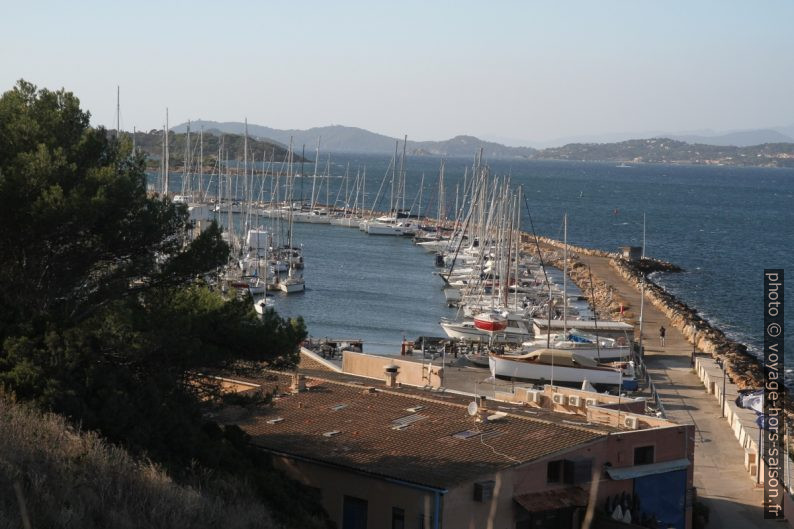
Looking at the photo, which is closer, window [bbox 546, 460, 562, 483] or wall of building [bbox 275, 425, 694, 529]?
wall of building [bbox 275, 425, 694, 529]

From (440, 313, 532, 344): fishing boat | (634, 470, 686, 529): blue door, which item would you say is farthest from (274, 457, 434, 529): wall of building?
(440, 313, 532, 344): fishing boat

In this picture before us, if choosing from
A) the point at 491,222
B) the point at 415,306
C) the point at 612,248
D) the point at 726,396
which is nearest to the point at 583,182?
the point at 612,248

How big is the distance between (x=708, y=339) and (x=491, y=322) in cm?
634

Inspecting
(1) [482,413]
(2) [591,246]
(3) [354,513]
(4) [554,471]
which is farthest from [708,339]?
(2) [591,246]

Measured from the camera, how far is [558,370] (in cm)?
2514

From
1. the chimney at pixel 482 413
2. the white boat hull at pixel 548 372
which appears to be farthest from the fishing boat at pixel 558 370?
the chimney at pixel 482 413

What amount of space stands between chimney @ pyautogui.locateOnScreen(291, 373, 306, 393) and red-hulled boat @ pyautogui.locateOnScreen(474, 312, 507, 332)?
676 inches

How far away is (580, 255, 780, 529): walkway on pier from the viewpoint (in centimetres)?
1595

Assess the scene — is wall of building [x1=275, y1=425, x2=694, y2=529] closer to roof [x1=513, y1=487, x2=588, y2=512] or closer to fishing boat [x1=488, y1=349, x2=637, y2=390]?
roof [x1=513, y1=487, x2=588, y2=512]

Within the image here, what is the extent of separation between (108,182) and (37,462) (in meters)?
3.71

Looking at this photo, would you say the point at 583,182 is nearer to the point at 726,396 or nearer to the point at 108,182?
the point at 726,396

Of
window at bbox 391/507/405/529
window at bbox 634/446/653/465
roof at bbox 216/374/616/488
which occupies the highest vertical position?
roof at bbox 216/374/616/488

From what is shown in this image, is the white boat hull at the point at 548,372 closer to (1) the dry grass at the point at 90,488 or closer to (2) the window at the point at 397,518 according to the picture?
(2) the window at the point at 397,518

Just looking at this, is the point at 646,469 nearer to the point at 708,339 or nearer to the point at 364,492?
the point at 364,492
